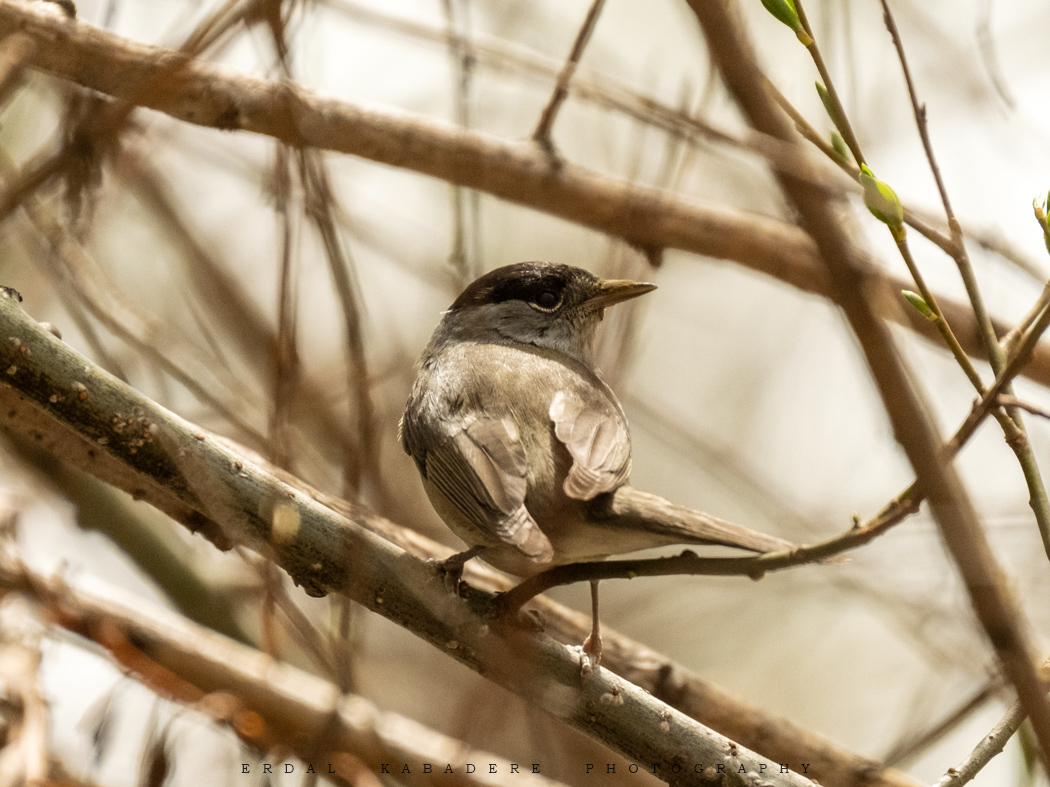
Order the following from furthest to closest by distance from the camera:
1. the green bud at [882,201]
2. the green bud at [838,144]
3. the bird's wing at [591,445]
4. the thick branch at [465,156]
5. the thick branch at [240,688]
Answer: the thick branch at [240,688] → the thick branch at [465,156] → the bird's wing at [591,445] → the green bud at [838,144] → the green bud at [882,201]

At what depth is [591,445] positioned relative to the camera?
264 cm

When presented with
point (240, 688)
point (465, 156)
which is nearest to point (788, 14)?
point (465, 156)

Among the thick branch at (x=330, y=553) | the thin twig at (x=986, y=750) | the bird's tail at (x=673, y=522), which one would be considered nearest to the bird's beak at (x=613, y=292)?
the bird's tail at (x=673, y=522)

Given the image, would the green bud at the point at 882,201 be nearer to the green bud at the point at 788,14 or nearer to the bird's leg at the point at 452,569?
the green bud at the point at 788,14

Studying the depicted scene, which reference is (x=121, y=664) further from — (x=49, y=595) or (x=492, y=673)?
(x=492, y=673)

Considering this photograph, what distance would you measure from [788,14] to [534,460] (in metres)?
1.49

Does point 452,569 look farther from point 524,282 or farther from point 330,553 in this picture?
point 524,282

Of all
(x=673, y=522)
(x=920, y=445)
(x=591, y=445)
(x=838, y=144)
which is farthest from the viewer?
(x=591, y=445)

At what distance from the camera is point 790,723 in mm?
3586

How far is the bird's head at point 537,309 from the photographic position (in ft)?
12.1

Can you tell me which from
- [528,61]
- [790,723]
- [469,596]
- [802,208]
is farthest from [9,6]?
[790,723]

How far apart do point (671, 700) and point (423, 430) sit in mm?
1572

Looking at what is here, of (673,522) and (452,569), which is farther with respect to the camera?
(452,569)

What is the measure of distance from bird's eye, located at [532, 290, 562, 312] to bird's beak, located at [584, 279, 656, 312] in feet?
0.42
